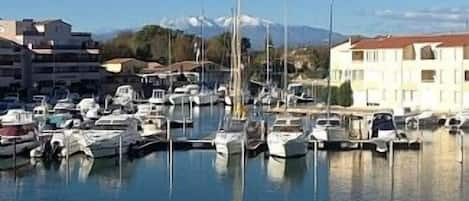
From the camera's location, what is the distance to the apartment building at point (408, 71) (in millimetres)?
44156

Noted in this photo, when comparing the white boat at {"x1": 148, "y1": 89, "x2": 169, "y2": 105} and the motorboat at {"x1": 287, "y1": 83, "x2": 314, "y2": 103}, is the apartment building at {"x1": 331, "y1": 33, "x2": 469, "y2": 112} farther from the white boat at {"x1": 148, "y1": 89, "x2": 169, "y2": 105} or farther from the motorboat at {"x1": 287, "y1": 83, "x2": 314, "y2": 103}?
the white boat at {"x1": 148, "y1": 89, "x2": 169, "y2": 105}

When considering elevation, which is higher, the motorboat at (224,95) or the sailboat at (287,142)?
the motorboat at (224,95)

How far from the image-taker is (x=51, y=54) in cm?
6219

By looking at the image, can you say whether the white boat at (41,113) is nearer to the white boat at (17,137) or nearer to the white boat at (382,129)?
the white boat at (17,137)

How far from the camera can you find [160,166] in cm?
2844

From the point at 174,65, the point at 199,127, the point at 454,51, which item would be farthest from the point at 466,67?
the point at 174,65

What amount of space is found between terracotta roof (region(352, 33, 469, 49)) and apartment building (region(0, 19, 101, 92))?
2173 centimetres

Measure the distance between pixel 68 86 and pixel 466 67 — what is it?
91.4 feet

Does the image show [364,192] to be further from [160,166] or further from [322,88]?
[322,88]

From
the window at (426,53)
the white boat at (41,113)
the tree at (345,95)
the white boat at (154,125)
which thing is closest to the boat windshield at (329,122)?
the white boat at (154,125)

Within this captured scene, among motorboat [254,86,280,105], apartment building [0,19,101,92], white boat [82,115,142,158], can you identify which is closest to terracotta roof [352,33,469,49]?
motorboat [254,86,280,105]

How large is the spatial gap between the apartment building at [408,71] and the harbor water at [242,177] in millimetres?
12606

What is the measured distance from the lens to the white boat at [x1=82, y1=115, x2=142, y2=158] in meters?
28.9

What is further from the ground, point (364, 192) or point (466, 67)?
point (466, 67)
